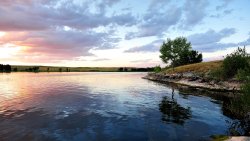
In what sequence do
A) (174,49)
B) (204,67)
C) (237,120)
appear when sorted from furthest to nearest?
(174,49), (204,67), (237,120)

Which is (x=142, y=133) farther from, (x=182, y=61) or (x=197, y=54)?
(x=197, y=54)

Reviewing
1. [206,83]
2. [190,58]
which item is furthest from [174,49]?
[206,83]

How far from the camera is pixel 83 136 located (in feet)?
80.0

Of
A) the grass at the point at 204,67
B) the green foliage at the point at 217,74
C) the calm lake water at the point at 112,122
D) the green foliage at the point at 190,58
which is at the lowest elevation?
the calm lake water at the point at 112,122

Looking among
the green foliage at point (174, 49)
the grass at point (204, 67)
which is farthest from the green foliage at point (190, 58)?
the grass at point (204, 67)

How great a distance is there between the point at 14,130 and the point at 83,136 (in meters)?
7.74

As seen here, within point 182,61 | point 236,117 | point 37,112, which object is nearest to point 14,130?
point 37,112

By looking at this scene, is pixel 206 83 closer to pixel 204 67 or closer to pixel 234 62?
pixel 234 62

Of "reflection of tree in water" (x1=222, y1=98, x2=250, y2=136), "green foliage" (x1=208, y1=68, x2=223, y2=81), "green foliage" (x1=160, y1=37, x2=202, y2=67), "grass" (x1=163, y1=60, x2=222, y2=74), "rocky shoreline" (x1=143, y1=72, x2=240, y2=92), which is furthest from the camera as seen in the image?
"green foliage" (x1=160, y1=37, x2=202, y2=67)

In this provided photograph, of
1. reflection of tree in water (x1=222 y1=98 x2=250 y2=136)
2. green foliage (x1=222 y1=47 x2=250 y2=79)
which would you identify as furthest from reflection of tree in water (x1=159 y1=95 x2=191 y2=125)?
green foliage (x1=222 y1=47 x2=250 y2=79)

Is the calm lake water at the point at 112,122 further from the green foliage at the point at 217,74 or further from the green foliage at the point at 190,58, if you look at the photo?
the green foliage at the point at 190,58

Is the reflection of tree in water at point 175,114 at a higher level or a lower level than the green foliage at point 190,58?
lower

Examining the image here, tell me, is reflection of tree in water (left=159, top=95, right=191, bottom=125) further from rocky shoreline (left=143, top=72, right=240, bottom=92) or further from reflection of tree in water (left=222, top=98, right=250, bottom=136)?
rocky shoreline (left=143, top=72, right=240, bottom=92)

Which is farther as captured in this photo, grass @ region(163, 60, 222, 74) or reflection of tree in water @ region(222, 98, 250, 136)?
grass @ region(163, 60, 222, 74)
